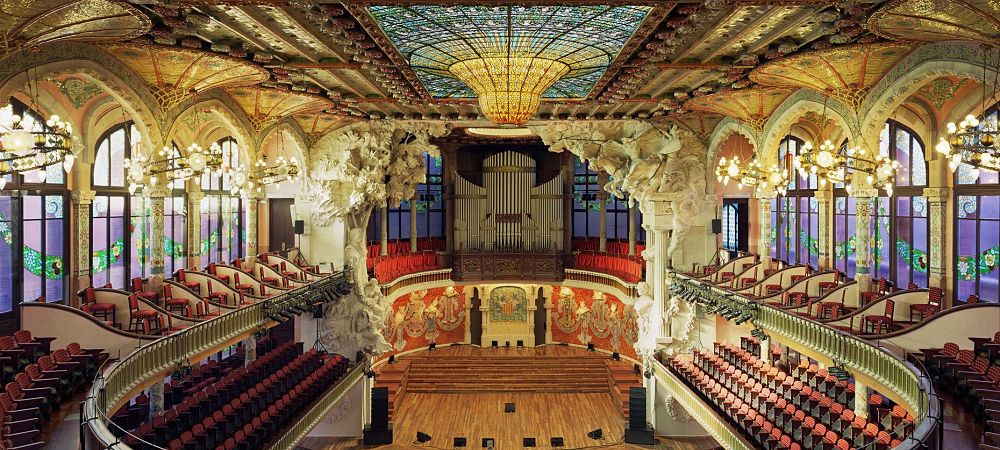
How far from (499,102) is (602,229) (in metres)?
18.0

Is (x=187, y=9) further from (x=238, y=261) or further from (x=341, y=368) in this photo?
(x=341, y=368)

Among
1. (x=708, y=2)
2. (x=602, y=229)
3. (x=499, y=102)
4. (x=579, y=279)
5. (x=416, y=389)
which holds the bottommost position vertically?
(x=416, y=389)

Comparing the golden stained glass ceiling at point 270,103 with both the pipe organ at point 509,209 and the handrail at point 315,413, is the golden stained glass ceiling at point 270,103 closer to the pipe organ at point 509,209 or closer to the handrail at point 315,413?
the handrail at point 315,413

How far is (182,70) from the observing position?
41.5 feet

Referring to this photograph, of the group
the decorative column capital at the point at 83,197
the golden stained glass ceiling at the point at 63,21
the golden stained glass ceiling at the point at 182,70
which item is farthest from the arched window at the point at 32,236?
the golden stained glass ceiling at the point at 63,21

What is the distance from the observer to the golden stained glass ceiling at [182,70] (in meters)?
11.6

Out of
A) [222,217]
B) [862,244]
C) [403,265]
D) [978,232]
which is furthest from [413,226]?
[978,232]

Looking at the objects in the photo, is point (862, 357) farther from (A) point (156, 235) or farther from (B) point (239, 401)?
(A) point (156, 235)

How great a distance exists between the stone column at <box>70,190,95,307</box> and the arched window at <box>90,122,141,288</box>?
0.29 meters

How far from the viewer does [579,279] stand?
27219 mm

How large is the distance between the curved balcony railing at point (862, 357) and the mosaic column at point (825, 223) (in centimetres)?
549

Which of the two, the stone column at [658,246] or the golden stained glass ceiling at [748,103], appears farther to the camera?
the stone column at [658,246]

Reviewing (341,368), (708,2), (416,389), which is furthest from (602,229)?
(708,2)

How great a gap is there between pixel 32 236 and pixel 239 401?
6.18 meters
